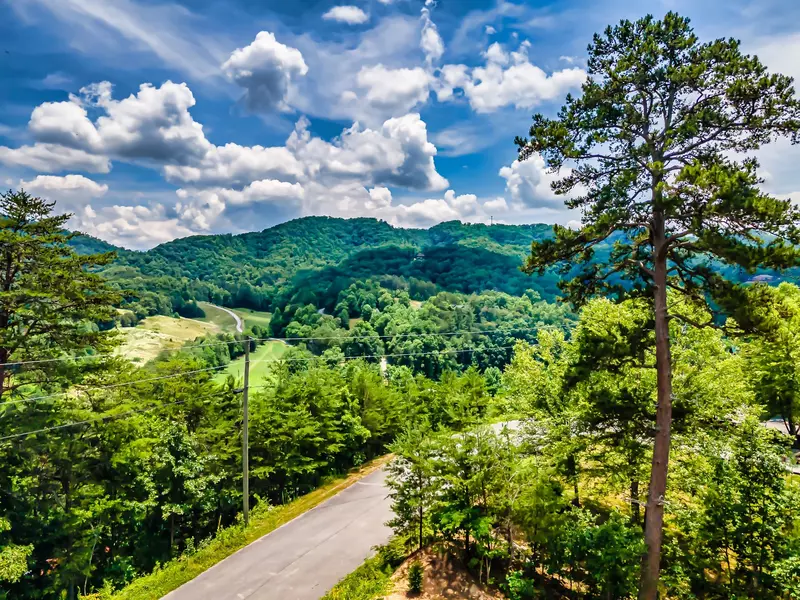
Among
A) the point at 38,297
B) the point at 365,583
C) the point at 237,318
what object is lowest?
the point at 365,583

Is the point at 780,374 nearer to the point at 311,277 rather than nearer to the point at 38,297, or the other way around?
the point at 38,297

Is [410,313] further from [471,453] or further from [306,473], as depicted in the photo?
[471,453]

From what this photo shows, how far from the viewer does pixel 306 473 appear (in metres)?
23.9

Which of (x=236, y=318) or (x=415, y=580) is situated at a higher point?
(x=236, y=318)

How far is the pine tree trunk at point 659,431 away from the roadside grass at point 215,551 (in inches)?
276

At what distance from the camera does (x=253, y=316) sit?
148625 mm

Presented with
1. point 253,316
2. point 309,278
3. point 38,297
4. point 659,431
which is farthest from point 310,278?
point 659,431

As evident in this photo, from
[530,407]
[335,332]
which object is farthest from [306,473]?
[335,332]

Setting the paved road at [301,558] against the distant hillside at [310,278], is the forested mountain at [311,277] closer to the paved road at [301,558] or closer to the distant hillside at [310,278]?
the distant hillside at [310,278]

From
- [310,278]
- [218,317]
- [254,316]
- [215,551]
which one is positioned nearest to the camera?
[215,551]

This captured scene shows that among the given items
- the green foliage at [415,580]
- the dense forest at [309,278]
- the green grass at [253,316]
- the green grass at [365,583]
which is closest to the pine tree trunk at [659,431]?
the green foliage at [415,580]

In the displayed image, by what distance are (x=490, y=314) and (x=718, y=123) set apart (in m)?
98.3

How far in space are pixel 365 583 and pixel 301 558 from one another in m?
4.07

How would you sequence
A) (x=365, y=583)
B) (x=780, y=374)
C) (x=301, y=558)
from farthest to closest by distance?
(x=780, y=374), (x=301, y=558), (x=365, y=583)
